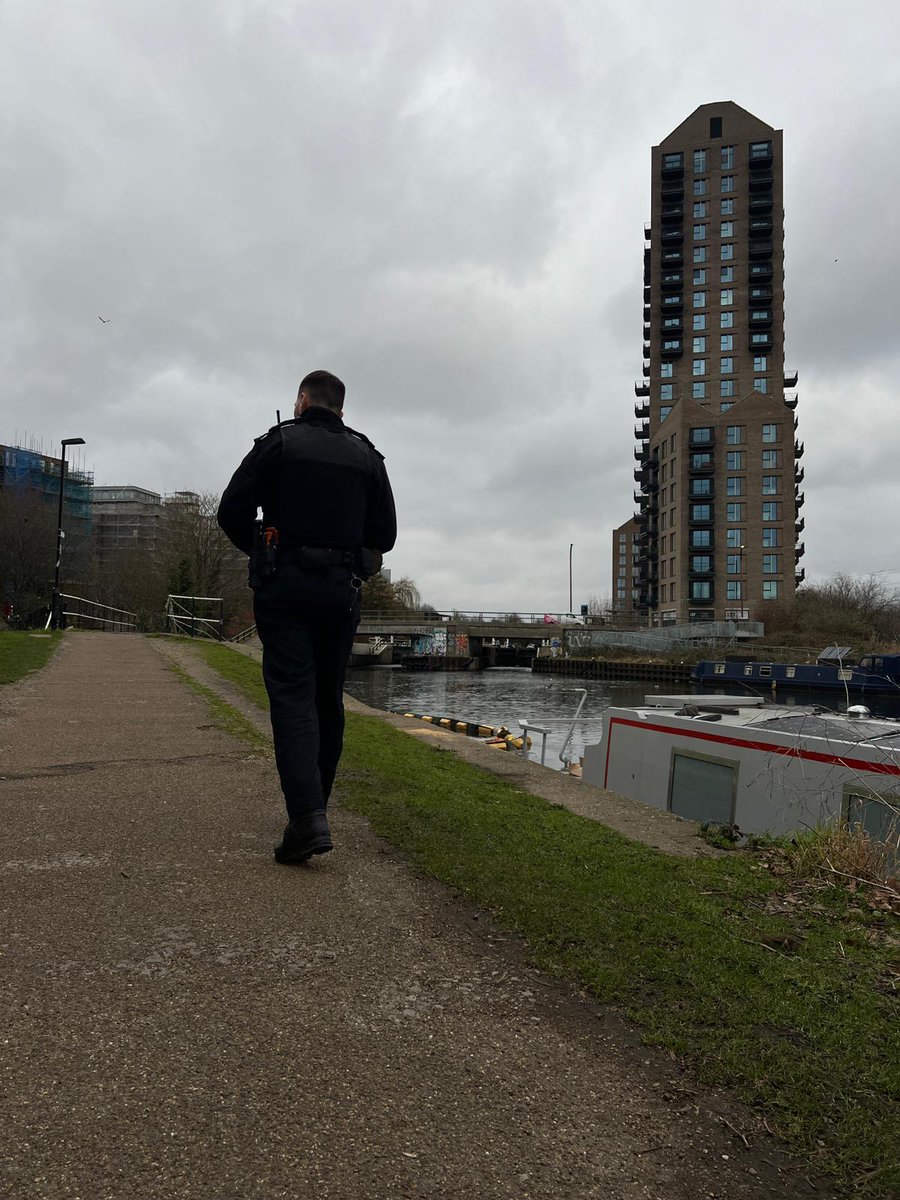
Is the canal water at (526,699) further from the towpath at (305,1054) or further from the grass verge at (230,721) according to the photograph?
the towpath at (305,1054)

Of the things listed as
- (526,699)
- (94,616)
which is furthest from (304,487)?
(526,699)

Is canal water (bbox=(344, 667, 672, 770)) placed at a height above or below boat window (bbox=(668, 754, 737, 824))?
below

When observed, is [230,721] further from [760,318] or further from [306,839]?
[760,318]

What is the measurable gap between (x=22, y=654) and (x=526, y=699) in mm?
32688

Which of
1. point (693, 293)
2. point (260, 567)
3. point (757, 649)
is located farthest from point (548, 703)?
point (693, 293)

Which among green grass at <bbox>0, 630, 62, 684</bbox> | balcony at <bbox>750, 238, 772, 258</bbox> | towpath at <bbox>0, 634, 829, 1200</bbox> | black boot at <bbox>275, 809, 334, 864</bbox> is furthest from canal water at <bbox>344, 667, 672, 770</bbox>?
balcony at <bbox>750, 238, 772, 258</bbox>

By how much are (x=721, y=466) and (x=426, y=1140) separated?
87997 mm

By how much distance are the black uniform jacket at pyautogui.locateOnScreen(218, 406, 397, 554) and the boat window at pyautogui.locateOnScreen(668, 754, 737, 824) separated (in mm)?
6183

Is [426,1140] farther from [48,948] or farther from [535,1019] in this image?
[48,948]

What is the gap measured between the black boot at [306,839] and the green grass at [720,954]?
46 cm

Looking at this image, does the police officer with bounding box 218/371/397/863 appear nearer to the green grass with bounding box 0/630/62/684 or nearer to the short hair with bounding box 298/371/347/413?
the short hair with bounding box 298/371/347/413

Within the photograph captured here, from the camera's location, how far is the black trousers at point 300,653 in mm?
3693

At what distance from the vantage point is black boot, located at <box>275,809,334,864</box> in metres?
3.58

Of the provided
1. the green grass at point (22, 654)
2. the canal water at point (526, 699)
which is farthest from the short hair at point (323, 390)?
the canal water at point (526, 699)
